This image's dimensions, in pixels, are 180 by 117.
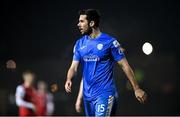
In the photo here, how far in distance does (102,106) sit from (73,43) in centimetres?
1111

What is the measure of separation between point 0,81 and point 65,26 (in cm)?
266

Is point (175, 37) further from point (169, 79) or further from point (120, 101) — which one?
point (120, 101)

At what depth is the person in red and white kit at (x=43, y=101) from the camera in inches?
619

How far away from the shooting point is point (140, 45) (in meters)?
19.1

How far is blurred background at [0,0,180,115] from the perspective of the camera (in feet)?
61.2

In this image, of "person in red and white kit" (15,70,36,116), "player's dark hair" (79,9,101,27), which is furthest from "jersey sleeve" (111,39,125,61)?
"person in red and white kit" (15,70,36,116)

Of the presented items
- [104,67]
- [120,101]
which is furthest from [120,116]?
[104,67]

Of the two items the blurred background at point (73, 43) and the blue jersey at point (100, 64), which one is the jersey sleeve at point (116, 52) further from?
the blurred background at point (73, 43)

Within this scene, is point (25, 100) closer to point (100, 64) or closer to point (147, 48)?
point (100, 64)

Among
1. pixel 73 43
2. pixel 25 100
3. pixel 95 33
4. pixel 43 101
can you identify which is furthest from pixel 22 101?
pixel 95 33

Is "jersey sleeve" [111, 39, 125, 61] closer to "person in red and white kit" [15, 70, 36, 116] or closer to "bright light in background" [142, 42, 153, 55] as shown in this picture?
"person in red and white kit" [15, 70, 36, 116]

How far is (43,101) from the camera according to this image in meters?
16.3

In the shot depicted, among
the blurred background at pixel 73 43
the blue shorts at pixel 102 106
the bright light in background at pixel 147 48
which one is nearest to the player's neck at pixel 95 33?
the blue shorts at pixel 102 106

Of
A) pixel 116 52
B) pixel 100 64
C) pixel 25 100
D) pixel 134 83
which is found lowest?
pixel 25 100
